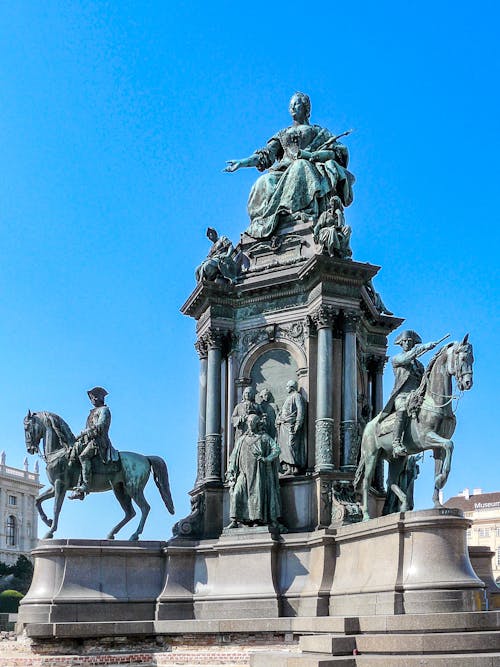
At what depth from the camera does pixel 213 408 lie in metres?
22.6

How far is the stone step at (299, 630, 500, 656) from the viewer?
42.1 feet

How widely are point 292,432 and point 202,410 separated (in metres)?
2.90

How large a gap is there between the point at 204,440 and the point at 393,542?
7.40 metres

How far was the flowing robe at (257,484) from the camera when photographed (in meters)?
20.2

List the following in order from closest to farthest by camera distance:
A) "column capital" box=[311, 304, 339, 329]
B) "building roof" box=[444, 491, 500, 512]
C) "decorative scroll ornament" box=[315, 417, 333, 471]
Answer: "decorative scroll ornament" box=[315, 417, 333, 471] → "column capital" box=[311, 304, 339, 329] → "building roof" box=[444, 491, 500, 512]

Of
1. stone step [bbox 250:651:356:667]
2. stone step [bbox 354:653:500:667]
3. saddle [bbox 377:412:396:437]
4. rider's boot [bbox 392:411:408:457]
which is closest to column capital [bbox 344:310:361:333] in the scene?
saddle [bbox 377:412:396:437]

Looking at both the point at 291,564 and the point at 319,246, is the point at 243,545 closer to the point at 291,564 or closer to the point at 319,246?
the point at 291,564

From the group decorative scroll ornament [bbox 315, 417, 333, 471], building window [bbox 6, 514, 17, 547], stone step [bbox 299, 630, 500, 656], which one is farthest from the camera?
building window [bbox 6, 514, 17, 547]

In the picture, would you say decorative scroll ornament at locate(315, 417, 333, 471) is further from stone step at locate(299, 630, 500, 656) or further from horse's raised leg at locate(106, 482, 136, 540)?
stone step at locate(299, 630, 500, 656)

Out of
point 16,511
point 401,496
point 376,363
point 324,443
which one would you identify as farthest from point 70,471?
point 16,511

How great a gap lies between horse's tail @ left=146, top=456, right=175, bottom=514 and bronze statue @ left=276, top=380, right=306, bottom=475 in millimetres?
2899

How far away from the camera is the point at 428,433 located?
1730 centimetres

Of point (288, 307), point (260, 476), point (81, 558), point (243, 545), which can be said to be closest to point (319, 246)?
point (288, 307)

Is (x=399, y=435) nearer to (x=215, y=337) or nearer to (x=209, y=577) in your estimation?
(x=209, y=577)
